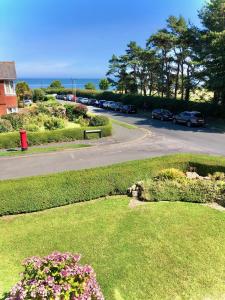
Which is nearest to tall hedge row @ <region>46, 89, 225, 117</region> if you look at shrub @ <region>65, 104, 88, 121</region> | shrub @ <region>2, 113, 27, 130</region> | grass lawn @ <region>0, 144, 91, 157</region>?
shrub @ <region>65, 104, 88, 121</region>

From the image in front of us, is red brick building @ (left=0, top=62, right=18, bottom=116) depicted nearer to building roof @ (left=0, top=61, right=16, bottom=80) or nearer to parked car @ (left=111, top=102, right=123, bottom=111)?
building roof @ (left=0, top=61, right=16, bottom=80)

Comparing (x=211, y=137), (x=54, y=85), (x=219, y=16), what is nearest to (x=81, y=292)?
(x=211, y=137)

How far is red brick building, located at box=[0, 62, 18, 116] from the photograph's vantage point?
37.6m

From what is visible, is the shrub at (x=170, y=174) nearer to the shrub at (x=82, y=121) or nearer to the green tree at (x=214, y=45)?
the shrub at (x=82, y=121)

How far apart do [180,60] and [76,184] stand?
41.3m

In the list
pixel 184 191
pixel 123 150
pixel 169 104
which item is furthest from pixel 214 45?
pixel 184 191

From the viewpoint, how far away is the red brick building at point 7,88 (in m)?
37.6

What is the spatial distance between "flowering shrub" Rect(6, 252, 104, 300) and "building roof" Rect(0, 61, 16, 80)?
1345 inches

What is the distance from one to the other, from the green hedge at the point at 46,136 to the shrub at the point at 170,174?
14813 millimetres

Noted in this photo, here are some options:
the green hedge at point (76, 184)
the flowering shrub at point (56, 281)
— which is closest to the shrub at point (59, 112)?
the green hedge at point (76, 184)

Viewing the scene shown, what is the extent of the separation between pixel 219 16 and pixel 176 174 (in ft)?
94.8

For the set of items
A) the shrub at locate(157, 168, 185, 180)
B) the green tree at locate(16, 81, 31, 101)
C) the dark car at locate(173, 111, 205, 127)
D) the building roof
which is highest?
the building roof

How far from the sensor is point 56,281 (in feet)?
19.7

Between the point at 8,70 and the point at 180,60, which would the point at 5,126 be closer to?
the point at 8,70
